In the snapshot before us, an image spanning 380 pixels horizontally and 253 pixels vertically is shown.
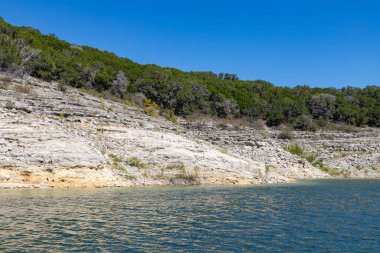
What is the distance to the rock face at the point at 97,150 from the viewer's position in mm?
39125

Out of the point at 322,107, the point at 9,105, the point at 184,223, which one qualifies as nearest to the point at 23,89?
the point at 9,105

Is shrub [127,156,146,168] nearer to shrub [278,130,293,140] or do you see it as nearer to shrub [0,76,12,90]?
shrub [0,76,12,90]

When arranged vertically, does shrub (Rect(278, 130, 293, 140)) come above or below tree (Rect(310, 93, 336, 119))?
below

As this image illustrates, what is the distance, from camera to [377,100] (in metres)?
110

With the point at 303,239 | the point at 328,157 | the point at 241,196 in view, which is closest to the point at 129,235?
the point at 303,239

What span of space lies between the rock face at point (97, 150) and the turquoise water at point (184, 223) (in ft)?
18.3

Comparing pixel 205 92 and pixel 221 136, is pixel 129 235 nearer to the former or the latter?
pixel 221 136

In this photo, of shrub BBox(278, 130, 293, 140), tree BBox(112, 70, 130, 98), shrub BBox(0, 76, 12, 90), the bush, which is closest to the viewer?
shrub BBox(0, 76, 12, 90)

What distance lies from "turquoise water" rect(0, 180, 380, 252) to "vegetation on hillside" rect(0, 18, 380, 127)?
41.5 meters

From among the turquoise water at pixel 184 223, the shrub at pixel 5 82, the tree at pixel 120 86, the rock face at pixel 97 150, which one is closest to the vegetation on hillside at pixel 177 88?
the tree at pixel 120 86

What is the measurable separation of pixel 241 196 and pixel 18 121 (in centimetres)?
2570

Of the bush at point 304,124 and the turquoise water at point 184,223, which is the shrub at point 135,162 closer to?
the turquoise water at point 184,223

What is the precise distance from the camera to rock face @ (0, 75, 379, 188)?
128ft

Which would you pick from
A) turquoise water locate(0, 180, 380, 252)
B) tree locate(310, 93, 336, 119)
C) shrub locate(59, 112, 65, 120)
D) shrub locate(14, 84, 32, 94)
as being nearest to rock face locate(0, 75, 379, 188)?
shrub locate(14, 84, 32, 94)
